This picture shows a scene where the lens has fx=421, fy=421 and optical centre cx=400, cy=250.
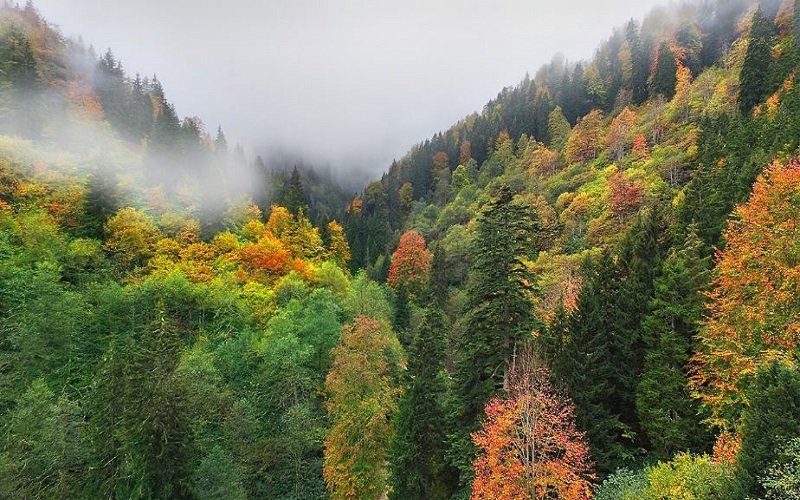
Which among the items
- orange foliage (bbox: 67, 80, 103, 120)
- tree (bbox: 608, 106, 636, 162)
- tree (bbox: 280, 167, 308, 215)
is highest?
orange foliage (bbox: 67, 80, 103, 120)

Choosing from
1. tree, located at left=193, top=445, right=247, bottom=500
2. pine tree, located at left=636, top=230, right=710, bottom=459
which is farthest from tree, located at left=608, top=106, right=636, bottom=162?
tree, located at left=193, top=445, right=247, bottom=500

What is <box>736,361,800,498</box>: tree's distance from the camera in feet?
35.2

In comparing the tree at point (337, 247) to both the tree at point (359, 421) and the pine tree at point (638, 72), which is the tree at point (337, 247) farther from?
the pine tree at point (638, 72)

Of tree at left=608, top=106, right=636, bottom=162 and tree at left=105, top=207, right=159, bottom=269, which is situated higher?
tree at left=105, top=207, right=159, bottom=269

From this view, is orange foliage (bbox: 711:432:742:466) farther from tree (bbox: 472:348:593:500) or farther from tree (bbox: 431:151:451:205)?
tree (bbox: 431:151:451:205)

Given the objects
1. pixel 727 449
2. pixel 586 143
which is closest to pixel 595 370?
pixel 727 449

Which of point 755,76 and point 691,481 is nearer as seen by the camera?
point 691,481

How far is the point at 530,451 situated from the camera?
1847cm

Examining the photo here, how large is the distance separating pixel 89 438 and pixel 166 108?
65221mm

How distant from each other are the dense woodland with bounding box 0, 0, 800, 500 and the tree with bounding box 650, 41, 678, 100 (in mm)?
15301

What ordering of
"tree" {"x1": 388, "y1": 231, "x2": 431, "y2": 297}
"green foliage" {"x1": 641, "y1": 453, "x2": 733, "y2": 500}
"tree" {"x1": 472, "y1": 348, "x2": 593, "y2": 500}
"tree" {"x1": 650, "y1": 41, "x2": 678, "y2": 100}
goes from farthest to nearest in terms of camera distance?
1. "tree" {"x1": 650, "y1": 41, "x2": 678, "y2": 100}
2. "tree" {"x1": 388, "y1": 231, "x2": 431, "y2": 297}
3. "tree" {"x1": 472, "y1": 348, "x2": 593, "y2": 500}
4. "green foliage" {"x1": 641, "y1": 453, "x2": 733, "y2": 500}

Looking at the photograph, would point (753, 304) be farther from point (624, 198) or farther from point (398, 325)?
point (398, 325)

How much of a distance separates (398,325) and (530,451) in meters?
35.0

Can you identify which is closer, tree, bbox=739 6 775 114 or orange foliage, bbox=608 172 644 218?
orange foliage, bbox=608 172 644 218
